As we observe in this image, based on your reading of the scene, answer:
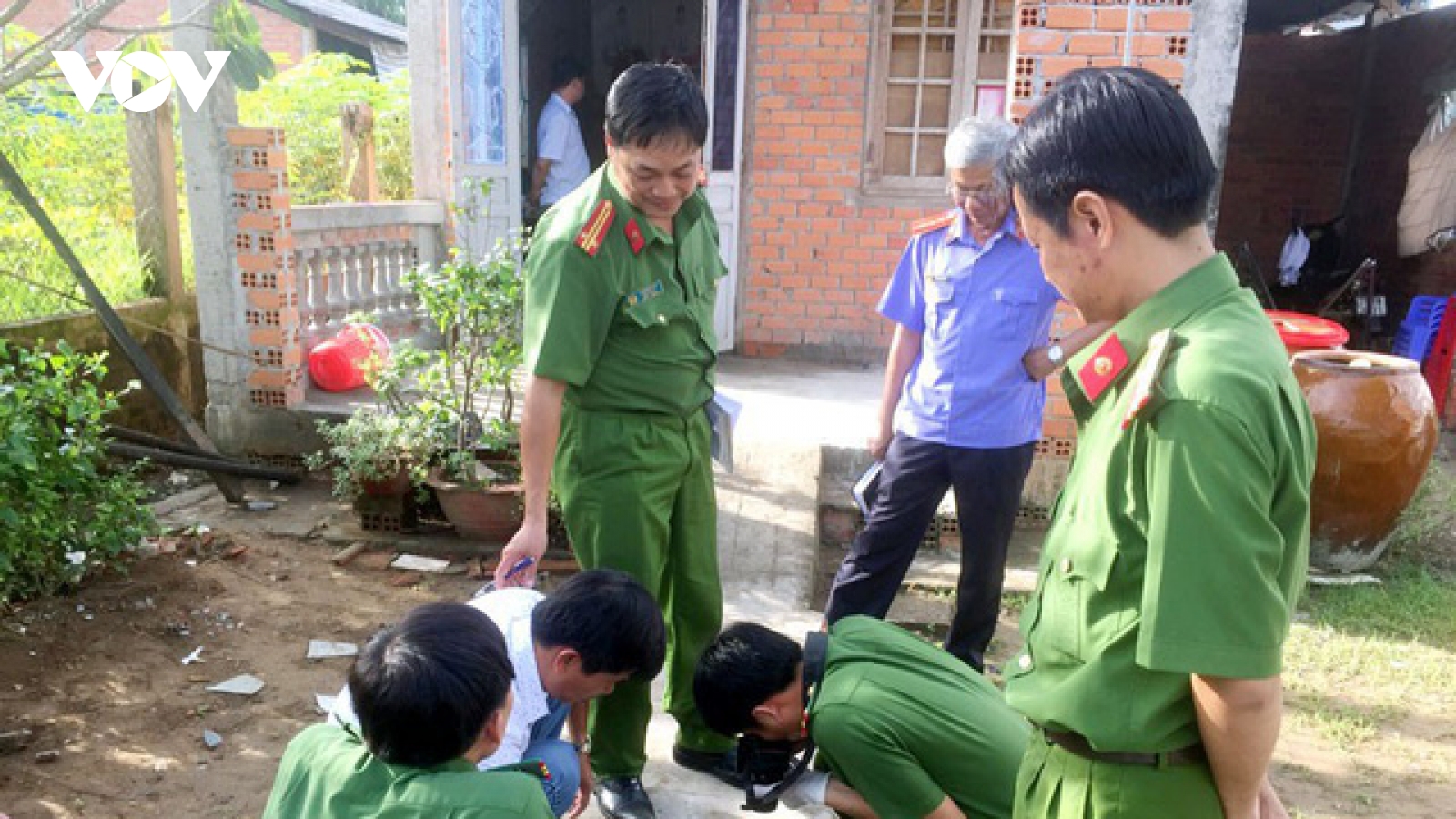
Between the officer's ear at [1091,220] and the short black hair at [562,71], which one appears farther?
the short black hair at [562,71]

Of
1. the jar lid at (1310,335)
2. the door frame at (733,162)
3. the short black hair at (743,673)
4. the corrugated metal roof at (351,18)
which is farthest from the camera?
the corrugated metal roof at (351,18)

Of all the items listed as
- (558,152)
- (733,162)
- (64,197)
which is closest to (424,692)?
(733,162)

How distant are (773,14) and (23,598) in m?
5.24

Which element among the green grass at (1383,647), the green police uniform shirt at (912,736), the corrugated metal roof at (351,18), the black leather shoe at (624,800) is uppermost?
the corrugated metal roof at (351,18)

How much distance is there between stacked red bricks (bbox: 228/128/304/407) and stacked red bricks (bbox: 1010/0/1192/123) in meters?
3.68

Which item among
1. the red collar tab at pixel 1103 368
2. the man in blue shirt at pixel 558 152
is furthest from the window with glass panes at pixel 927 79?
the red collar tab at pixel 1103 368

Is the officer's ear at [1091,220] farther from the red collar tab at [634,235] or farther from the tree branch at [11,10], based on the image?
the tree branch at [11,10]

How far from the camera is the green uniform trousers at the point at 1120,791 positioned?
4.25ft

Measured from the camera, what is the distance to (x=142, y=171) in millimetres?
5770

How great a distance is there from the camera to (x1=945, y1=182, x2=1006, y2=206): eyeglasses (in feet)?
9.78

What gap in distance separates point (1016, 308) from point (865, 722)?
1550 mm

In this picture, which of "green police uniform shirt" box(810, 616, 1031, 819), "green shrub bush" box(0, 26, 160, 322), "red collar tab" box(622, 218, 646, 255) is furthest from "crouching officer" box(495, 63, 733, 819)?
"green shrub bush" box(0, 26, 160, 322)

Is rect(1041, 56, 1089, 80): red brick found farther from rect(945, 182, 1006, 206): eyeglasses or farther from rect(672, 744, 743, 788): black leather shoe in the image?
rect(672, 744, 743, 788): black leather shoe

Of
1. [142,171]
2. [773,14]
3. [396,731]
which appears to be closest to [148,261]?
[142,171]
